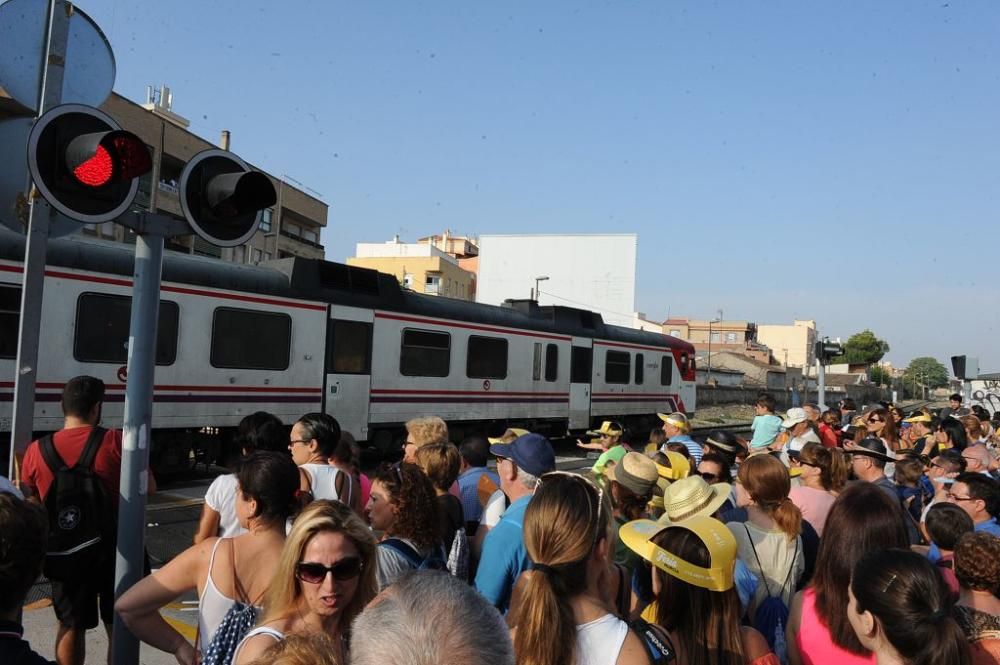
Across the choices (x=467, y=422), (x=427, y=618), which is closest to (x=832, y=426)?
(x=467, y=422)

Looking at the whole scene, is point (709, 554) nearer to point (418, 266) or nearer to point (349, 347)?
point (349, 347)

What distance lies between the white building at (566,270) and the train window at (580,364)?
88.7ft

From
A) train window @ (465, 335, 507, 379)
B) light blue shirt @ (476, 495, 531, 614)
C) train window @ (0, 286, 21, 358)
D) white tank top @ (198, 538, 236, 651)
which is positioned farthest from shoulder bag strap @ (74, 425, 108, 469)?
train window @ (465, 335, 507, 379)

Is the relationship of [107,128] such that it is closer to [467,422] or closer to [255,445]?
[255,445]

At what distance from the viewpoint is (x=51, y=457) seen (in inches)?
165

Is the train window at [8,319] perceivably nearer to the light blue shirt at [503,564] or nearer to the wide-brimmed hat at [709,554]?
the light blue shirt at [503,564]

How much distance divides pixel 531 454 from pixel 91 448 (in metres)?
2.36

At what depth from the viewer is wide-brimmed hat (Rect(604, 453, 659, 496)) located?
14.6ft

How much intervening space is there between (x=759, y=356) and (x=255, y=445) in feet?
324

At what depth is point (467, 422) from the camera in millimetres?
16812

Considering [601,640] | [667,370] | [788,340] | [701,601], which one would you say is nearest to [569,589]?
[601,640]

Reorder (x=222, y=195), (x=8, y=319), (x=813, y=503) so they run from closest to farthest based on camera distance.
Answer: (x=222, y=195)
(x=813, y=503)
(x=8, y=319)

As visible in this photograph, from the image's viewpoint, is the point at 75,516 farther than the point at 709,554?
Yes

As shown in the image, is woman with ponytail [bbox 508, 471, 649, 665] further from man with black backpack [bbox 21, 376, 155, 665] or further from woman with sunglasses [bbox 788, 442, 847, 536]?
woman with sunglasses [bbox 788, 442, 847, 536]
